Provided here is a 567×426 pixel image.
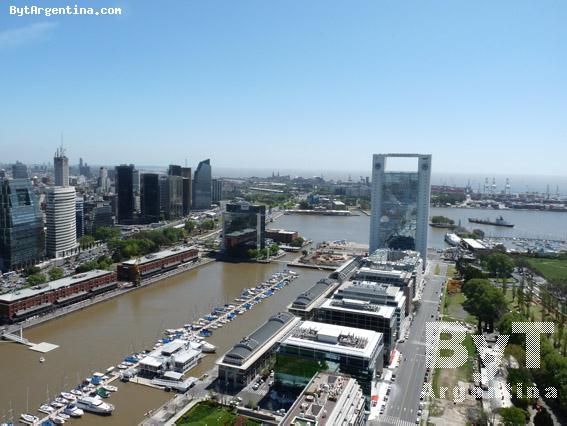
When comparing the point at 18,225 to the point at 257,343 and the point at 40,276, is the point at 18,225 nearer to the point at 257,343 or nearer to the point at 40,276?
the point at 40,276

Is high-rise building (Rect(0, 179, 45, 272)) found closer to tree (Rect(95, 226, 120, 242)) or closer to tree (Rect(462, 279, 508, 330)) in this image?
tree (Rect(95, 226, 120, 242))

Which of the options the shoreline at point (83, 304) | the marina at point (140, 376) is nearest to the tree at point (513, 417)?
the marina at point (140, 376)

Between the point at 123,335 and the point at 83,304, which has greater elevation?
the point at 83,304

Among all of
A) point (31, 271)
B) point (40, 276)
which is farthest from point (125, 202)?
point (40, 276)

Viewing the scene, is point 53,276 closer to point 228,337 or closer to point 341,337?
point 228,337

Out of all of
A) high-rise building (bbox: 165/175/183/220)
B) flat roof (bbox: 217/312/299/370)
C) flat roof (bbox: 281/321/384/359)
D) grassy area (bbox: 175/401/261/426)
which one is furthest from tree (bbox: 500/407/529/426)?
high-rise building (bbox: 165/175/183/220)

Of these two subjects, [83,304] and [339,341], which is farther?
[83,304]

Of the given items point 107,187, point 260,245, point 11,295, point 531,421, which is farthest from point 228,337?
point 107,187
